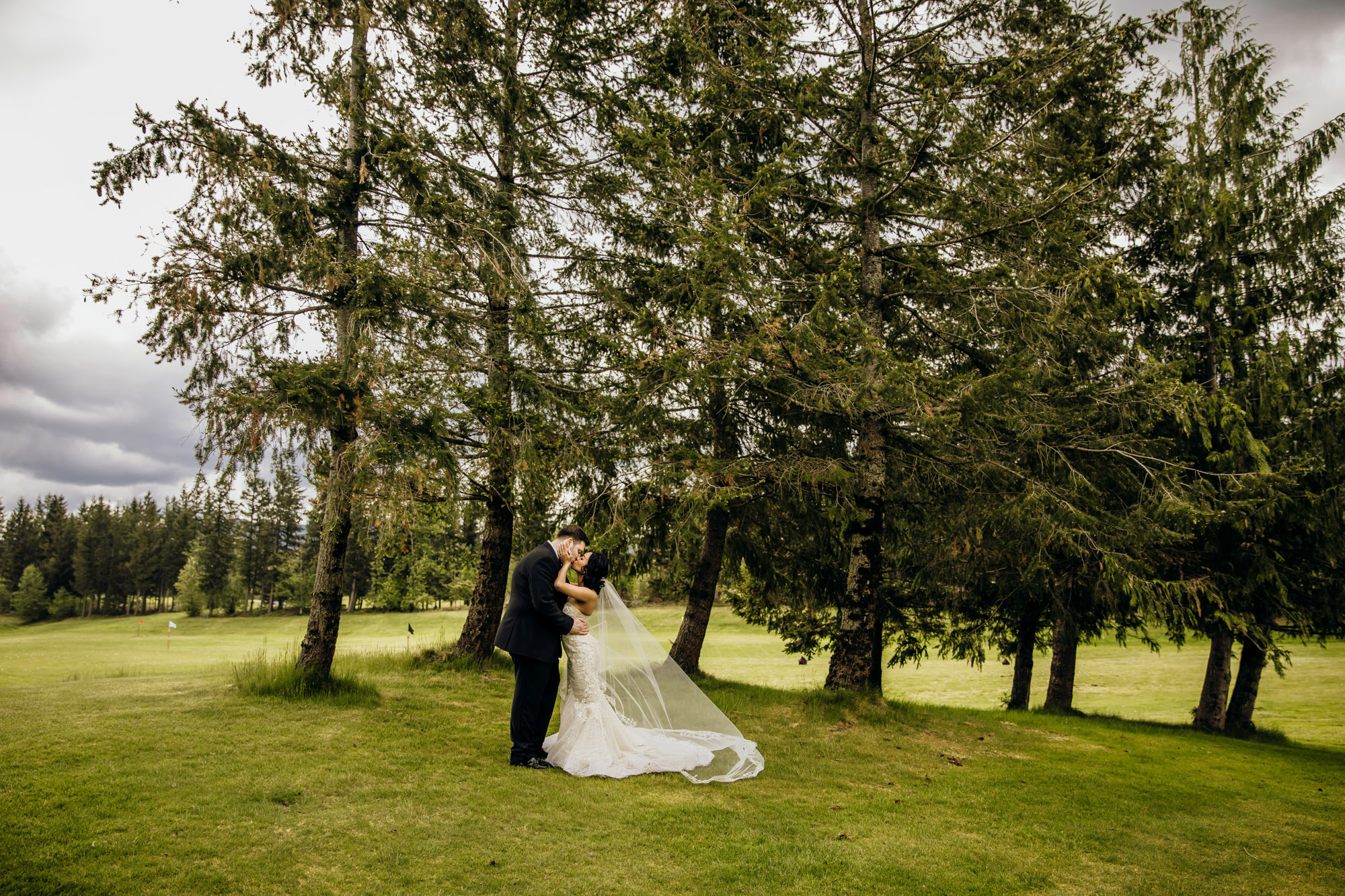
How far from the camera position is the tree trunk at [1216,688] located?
11531 mm

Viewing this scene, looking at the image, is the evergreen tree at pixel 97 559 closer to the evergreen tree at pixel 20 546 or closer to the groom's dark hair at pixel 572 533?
the evergreen tree at pixel 20 546

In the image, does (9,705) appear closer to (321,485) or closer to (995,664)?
(321,485)

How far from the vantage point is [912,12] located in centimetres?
921

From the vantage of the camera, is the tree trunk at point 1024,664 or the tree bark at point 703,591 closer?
the tree bark at point 703,591

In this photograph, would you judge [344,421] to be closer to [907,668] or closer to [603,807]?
[603,807]

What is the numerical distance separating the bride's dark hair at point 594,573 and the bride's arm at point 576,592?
0.18m

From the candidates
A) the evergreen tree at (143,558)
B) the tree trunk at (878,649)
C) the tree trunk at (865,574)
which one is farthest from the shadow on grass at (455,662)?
the evergreen tree at (143,558)

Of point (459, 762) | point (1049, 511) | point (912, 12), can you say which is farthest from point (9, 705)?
point (912, 12)

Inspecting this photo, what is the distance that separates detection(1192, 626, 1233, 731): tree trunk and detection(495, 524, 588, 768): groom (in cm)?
1195

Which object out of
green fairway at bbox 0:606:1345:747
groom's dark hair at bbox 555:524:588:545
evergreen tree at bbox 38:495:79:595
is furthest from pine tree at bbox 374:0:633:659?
evergreen tree at bbox 38:495:79:595

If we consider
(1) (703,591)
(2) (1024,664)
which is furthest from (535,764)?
(2) (1024,664)

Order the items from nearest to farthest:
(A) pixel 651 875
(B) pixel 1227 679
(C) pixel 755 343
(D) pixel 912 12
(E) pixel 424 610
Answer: (A) pixel 651 875 → (C) pixel 755 343 → (D) pixel 912 12 → (B) pixel 1227 679 → (E) pixel 424 610

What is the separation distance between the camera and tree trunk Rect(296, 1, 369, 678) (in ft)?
25.5

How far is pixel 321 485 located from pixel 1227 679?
15.7m
